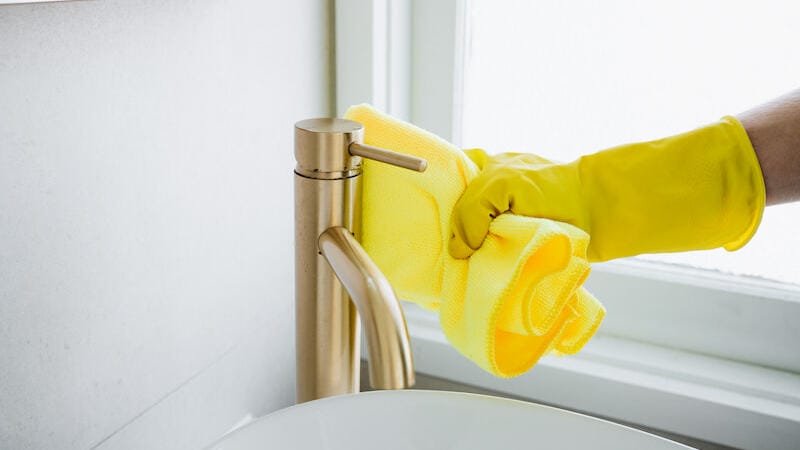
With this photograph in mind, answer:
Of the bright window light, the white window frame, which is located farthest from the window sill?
the bright window light

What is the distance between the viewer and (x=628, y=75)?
900 millimetres

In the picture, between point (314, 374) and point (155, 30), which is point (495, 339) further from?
point (155, 30)

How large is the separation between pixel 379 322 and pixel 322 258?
0.29ft

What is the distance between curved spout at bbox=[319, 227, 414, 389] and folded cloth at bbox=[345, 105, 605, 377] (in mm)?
67

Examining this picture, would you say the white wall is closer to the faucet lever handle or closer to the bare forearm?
the faucet lever handle

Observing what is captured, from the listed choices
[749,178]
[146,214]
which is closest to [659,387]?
[749,178]

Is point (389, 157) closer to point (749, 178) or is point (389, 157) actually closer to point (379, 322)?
point (379, 322)

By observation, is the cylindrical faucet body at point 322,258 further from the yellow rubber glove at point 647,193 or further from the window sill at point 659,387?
the window sill at point 659,387

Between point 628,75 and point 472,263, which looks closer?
point 472,263

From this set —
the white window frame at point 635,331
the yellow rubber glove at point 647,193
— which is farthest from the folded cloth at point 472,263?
the white window frame at point 635,331

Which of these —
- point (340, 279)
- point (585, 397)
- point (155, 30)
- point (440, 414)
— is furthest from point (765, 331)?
point (155, 30)

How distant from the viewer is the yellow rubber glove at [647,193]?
0.55m

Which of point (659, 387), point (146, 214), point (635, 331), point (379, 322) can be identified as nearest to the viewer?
point (379, 322)

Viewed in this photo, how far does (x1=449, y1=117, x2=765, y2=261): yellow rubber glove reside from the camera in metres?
0.55
